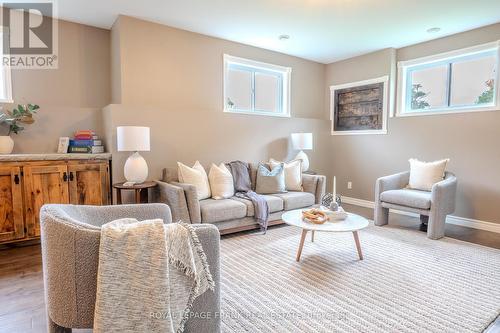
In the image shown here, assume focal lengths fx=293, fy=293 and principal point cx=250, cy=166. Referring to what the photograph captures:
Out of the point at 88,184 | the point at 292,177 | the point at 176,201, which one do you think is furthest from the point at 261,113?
the point at 88,184

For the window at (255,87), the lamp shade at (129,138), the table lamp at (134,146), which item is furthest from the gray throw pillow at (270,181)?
the lamp shade at (129,138)

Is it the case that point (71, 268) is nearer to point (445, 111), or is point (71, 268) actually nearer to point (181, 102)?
point (181, 102)

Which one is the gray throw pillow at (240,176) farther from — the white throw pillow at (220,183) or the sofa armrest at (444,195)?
the sofa armrest at (444,195)

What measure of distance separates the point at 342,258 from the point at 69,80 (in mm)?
3926

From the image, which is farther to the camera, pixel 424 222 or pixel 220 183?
pixel 424 222

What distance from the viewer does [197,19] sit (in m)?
3.68

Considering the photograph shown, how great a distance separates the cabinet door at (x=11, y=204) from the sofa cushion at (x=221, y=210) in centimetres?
192

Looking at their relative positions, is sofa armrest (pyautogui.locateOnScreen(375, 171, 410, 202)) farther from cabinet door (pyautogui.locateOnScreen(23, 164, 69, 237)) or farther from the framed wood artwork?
cabinet door (pyautogui.locateOnScreen(23, 164, 69, 237))

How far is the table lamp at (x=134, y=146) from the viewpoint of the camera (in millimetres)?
3195

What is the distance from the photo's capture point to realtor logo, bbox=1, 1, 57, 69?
3377mm

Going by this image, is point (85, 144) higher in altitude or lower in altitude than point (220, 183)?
higher

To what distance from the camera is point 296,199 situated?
157 inches

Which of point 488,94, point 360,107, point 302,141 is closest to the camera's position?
point 488,94

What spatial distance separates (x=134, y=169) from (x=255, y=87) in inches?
102
